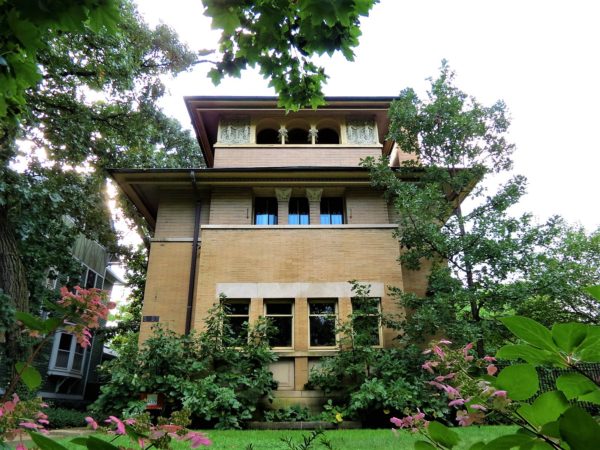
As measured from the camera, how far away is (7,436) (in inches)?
61.3

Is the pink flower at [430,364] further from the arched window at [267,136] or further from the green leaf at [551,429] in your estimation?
the arched window at [267,136]

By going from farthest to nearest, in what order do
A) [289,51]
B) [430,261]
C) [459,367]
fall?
[430,261] → [289,51] → [459,367]

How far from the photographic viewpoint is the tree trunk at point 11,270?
1131 centimetres

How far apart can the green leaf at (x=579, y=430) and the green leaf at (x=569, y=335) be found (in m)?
0.16

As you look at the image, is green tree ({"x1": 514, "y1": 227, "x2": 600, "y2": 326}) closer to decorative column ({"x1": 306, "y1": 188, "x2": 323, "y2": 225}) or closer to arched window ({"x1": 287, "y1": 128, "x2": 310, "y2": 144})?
decorative column ({"x1": 306, "y1": 188, "x2": 323, "y2": 225})

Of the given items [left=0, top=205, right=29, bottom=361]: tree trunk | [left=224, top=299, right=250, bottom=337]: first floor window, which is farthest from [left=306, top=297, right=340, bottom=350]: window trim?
[left=0, top=205, right=29, bottom=361]: tree trunk

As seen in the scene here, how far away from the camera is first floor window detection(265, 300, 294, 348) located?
12320 mm

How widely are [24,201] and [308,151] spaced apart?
9159mm

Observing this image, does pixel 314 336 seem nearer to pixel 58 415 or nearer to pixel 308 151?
Answer: pixel 308 151

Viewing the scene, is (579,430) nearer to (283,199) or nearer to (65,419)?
(283,199)

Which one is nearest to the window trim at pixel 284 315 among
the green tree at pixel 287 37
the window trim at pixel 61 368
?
the green tree at pixel 287 37

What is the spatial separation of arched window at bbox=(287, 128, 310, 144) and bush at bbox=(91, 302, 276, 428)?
7.84m

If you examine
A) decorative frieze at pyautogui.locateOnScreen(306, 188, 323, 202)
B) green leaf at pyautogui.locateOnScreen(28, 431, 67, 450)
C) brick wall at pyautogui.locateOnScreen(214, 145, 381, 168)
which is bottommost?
green leaf at pyautogui.locateOnScreen(28, 431, 67, 450)

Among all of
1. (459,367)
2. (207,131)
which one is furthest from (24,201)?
(459,367)
